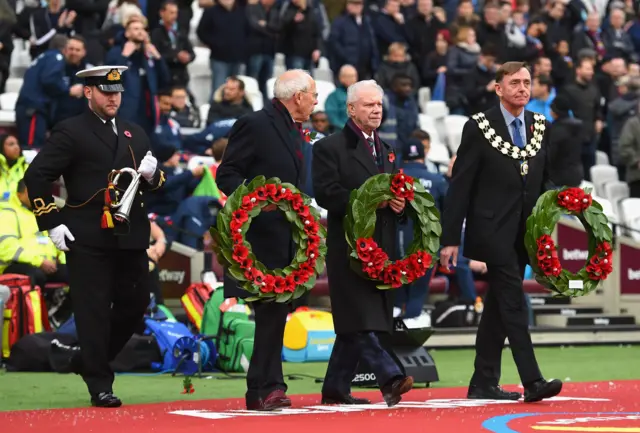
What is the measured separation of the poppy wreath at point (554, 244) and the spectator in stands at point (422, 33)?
1258 centimetres

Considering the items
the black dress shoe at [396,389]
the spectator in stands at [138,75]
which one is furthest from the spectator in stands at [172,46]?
the black dress shoe at [396,389]

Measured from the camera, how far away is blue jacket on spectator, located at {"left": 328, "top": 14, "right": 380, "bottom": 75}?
71.1 ft

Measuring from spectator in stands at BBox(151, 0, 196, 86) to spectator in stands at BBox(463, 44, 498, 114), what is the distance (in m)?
4.41

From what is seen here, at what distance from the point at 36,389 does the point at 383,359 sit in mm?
3174

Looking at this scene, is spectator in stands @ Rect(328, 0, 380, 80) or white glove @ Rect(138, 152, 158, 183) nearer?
white glove @ Rect(138, 152, 158, 183)

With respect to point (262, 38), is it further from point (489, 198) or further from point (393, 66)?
point (489, 198)

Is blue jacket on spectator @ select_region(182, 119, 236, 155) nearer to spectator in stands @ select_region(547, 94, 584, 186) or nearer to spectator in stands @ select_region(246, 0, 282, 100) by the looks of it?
spectator in stands @ select_region(246, 0, 282, 100)

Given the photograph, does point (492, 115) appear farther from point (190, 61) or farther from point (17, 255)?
point (190, 61)

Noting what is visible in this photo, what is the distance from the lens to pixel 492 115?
1069 cm

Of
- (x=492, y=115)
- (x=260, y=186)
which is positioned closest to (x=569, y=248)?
(x=492, y=115)

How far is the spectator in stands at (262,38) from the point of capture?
20969 mm

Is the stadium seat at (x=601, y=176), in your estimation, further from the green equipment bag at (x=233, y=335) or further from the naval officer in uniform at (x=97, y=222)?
the naval officer in uniform at (x=97, y=222)

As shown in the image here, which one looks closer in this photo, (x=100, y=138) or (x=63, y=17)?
(x=100, y=138)

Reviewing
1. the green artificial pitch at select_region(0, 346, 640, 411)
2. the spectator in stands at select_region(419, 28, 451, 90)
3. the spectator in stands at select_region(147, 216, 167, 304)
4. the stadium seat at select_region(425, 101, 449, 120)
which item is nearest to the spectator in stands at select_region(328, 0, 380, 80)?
the stadium seat at select_region(425, 101, 449, 120)
